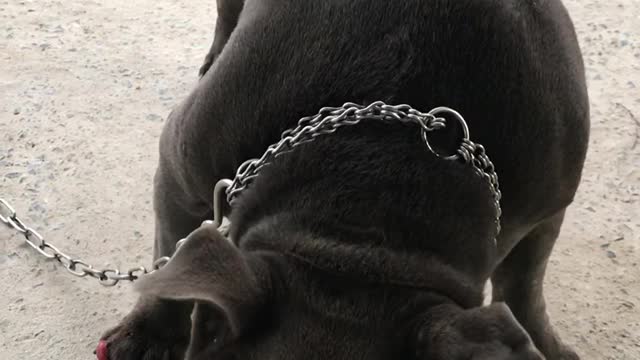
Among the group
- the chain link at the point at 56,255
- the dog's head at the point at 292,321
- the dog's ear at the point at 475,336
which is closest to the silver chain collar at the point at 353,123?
the dog's head at the point at 292,321

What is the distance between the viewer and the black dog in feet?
4.25

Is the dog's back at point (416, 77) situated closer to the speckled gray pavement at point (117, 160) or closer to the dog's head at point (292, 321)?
the dog's head at point (292, 321)

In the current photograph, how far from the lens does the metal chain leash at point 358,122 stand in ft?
5.08

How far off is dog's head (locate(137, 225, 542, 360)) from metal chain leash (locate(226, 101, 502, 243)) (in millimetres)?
264

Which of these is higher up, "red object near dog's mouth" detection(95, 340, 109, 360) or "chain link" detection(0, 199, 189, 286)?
"red object near dog's mouth" detection(95, 340, 109, 360)

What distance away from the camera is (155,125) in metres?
3.15

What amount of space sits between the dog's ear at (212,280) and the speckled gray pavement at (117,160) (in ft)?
4.36

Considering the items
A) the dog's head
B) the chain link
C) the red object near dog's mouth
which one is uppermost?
the dog's head

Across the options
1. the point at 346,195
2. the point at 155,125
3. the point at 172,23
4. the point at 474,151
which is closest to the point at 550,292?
the point at 474,151

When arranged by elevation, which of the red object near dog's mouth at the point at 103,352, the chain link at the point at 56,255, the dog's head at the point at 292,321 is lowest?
the chain link at the point at 56,255

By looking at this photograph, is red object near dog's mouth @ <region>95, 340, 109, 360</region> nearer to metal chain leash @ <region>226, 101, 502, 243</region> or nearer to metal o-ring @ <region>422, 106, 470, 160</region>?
metal chain leash @ <region>226, 101, 502, 243</region>

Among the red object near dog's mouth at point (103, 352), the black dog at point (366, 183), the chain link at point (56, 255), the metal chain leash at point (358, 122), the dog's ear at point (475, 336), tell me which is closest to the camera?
the dog's ear at point (475, 336)

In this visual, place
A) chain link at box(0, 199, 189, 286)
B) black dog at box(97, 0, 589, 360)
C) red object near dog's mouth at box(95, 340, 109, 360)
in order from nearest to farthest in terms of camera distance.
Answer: black dog at box(97, 0, 589, 360) → red object near dog's mouth at box(95, 340, 109, 360) → chain link at box(0, 199, 189, 286)

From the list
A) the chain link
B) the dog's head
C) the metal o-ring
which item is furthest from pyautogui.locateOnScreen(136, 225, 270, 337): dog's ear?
the chain link
